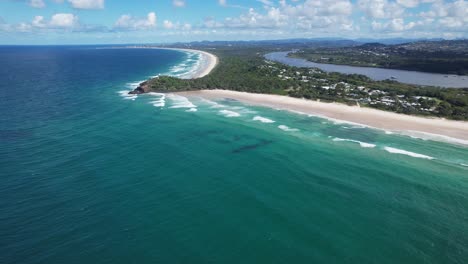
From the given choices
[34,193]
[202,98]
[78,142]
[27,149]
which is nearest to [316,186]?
[34,193]

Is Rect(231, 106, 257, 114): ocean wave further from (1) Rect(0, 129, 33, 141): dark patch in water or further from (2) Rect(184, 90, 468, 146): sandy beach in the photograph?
(1) Rect(0, 129, 33, 141): dark patch in water

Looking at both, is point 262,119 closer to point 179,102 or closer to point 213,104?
point 213,104

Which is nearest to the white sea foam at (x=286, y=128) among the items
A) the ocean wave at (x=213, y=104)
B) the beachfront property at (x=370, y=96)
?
the ocean wave at (x=213, y=104)

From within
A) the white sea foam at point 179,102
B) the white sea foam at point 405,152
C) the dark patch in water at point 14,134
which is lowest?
the white sea foam at point 405,152

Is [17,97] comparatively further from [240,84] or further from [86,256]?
[86,256]

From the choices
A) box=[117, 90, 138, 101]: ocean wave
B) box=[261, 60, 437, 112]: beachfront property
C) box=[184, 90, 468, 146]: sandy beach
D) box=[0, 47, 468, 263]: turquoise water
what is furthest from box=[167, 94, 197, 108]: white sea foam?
box=[261, 60, 437, 112]: beachfront property

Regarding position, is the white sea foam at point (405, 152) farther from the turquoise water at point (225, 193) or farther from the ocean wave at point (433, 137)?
the ocean wave at point (433, 137)
